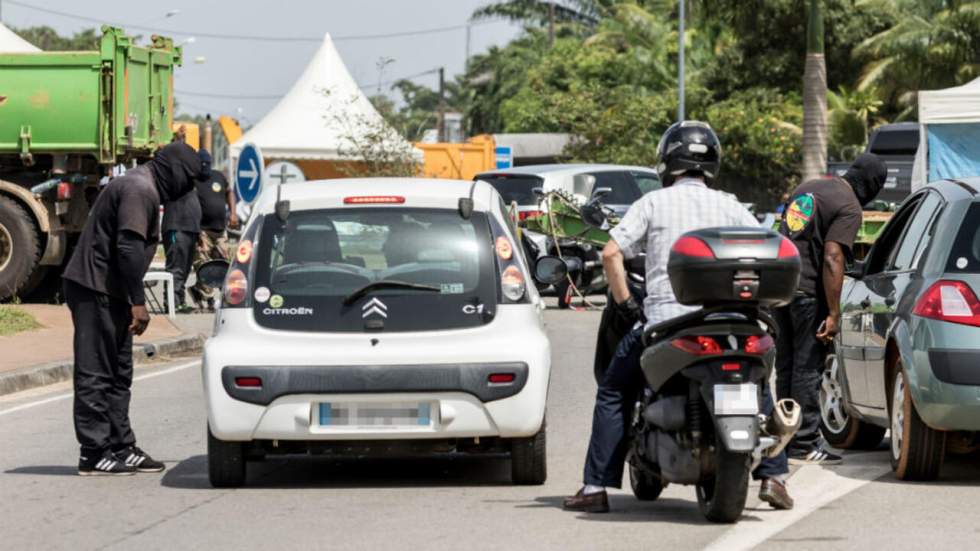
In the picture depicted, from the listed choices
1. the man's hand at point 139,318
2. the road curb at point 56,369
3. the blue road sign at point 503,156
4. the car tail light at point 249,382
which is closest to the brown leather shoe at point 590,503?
the car tail light at point 249,382

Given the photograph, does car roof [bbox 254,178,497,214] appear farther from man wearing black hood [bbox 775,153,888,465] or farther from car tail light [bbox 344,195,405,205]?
man wearing black hood [bbox 775,153,888,465]

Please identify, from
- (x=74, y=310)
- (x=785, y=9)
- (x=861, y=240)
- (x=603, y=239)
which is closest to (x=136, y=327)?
(x=74, y=310)

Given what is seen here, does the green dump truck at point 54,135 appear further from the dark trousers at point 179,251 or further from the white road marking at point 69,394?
the white road marking at point 69,394

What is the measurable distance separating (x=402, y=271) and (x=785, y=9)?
3842cm

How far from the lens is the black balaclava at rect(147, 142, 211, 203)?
9641 millimetres

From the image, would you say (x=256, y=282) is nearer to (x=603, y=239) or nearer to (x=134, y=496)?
(x=134, y=496)

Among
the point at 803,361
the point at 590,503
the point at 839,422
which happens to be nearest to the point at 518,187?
the point at 839,422

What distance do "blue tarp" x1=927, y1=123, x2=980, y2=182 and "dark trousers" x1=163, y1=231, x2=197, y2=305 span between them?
8.92 metres

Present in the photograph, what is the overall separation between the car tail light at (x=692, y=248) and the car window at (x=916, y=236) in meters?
2.46

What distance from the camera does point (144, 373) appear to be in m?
15.9

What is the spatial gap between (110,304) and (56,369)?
5811mm

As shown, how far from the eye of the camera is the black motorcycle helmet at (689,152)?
7895mm

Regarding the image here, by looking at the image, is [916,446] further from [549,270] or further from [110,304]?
[110,304]

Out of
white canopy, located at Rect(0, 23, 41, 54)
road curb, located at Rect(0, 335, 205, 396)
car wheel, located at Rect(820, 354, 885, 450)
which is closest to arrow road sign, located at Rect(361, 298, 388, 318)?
car wheel, located at Rect(820, 354, 885, 450)
